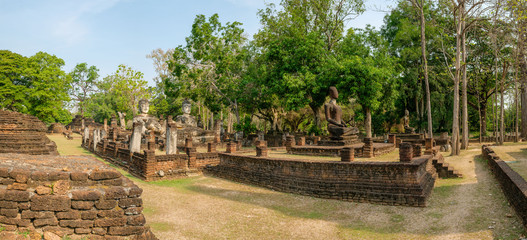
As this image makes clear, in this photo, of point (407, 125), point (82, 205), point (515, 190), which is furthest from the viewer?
point (407, 125)

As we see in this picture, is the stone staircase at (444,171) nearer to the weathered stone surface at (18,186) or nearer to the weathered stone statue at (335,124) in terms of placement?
the weathered stone statue at (335,124)

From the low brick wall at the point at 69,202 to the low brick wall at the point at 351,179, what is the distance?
5556 millimetres

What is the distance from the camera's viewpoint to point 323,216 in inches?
285

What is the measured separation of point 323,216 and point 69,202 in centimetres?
524

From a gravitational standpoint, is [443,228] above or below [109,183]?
below

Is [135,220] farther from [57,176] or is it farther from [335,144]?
[335,144]

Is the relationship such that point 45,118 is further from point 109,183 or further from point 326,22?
point 109,183

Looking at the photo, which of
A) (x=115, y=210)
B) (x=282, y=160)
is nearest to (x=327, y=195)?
(x=282, y=160)

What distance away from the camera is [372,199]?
7.96 metres

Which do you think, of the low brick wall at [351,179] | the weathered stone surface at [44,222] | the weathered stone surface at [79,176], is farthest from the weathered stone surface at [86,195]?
the low brick wall at [351,179]

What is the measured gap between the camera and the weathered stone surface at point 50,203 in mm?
3793

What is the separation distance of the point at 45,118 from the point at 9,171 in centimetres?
3611

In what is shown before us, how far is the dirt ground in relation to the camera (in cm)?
600

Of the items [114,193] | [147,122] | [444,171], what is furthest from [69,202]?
[147,122]
